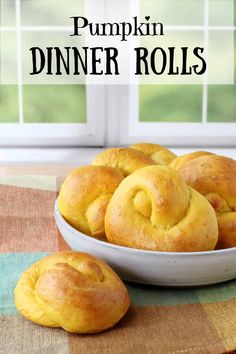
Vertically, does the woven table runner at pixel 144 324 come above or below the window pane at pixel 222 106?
below

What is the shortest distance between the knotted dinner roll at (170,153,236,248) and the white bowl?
1.5 inches

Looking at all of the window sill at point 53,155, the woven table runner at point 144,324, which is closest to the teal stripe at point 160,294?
the woven table runner at point 144,324

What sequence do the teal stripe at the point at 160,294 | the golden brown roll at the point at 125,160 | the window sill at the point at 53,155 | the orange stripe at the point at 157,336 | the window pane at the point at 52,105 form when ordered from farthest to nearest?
the window pane at the point at 52,105, the window sill at the point at 53,155, the golden brown roll at the point at 125,160, the teal stripe at the point at 160,294, the orange stripe at the point at 157,336

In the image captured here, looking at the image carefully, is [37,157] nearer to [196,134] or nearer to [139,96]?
[139,96]

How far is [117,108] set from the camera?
1885 mm

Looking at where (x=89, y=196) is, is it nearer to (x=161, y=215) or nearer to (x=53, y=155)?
(x=161, y=215)

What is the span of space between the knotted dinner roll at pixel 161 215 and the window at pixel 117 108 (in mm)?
1101

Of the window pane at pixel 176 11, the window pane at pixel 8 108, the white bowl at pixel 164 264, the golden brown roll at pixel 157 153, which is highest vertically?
the window pane at pixel 176 11

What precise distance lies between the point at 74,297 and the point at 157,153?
337mm

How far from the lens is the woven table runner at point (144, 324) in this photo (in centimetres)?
69

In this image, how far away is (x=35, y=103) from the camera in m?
1.97

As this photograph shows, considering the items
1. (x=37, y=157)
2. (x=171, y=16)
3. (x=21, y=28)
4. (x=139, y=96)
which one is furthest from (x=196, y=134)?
(x=21, y=28)

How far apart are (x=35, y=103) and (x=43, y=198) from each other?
80 cm

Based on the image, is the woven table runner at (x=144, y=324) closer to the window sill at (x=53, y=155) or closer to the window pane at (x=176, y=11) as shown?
the window sill at (x=53, y=155)
